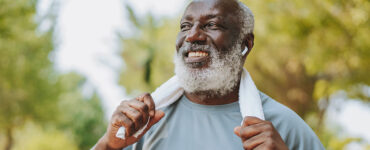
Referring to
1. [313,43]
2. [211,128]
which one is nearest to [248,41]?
[211,128]

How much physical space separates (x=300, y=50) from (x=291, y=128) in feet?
28.4

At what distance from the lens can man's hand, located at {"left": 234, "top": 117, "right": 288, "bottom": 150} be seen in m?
1.64

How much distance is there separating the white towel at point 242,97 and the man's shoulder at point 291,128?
0.39 ft

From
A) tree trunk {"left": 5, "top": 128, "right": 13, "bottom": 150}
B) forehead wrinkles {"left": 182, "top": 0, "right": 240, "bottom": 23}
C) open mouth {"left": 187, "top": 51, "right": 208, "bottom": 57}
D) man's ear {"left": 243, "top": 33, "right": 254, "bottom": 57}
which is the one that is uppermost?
forehead wrinkles {"left": 182, "top": 0, "right": 240, "bottom": 23}

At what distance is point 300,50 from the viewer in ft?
33.4

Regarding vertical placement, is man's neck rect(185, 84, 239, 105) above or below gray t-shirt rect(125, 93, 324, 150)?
above

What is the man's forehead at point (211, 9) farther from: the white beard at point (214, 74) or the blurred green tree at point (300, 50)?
the blurred green tree at point (300, 50)

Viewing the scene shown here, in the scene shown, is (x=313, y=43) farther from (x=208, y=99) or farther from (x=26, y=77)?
(x=26, y=77)

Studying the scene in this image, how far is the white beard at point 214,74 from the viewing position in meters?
2.26

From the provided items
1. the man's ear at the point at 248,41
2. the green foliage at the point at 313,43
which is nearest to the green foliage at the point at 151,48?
the green foliage at the point at 313,43

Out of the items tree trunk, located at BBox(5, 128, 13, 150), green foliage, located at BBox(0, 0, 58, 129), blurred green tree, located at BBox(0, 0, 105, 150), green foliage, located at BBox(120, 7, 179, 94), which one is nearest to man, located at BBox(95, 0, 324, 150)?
green foliage, located at BBox(120, 7, 179, 94)

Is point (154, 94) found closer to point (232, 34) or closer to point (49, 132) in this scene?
point (232, 34)

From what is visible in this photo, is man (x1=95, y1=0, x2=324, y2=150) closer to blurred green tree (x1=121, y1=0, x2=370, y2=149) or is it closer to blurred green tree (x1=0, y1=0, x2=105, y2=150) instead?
blurred green tree (x1=121, y1=0, x2=370, y2=149)

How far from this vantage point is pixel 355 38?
22.9 feet
